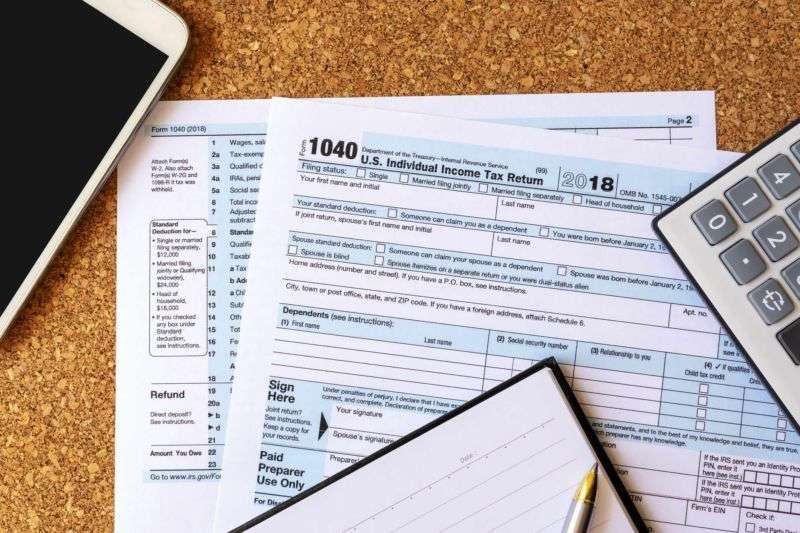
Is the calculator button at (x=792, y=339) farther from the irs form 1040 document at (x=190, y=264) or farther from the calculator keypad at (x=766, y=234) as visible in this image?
the irs form 1040 document at (x=190, y=264)

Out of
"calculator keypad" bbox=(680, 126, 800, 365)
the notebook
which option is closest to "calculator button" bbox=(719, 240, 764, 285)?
"calculator keypad" bbox=(680, 126, 800, 365)

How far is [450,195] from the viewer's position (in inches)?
15.9

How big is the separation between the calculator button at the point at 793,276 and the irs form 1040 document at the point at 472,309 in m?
0.04

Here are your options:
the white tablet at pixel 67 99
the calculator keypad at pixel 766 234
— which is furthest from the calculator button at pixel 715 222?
the white tablet at pixel 67 99

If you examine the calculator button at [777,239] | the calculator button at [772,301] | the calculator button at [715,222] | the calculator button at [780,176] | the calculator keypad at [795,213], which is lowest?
the calculator button at [772,301]

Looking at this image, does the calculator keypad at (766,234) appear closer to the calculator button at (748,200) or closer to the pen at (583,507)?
the calculator button at (748,200)

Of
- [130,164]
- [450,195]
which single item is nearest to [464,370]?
[450,195]

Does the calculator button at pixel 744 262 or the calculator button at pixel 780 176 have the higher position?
the calculator button at pixel 780 176

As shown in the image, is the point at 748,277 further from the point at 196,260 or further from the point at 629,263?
the point at 196,260

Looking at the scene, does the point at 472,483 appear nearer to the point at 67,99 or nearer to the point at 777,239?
the point at 777,239

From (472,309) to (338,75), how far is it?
5.9 inches

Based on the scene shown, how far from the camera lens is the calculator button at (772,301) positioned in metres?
0.36

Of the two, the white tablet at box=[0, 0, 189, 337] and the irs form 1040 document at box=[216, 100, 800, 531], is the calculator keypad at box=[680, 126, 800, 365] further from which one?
the white tablet at box=[0, 0, 189, 337]

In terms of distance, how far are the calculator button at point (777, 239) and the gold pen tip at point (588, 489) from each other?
14cm
